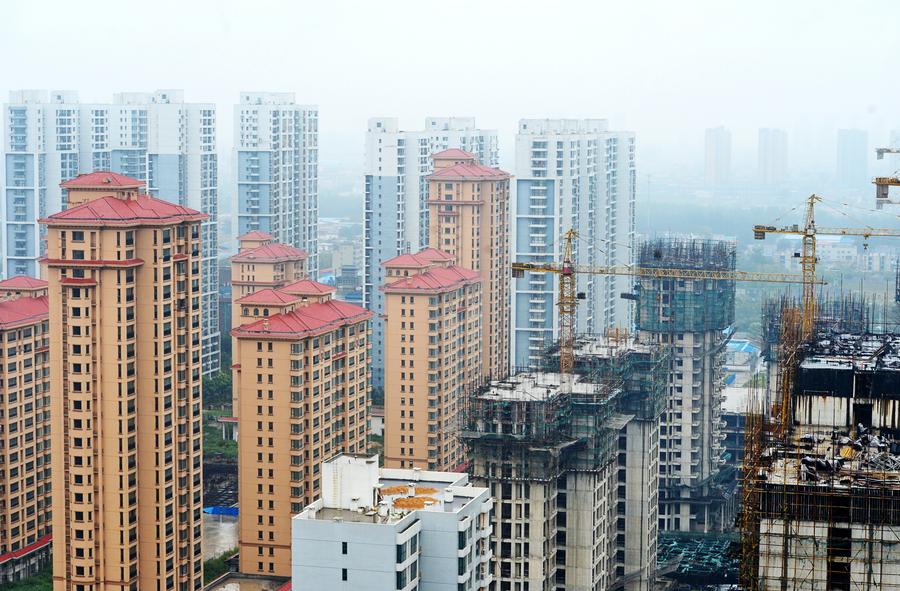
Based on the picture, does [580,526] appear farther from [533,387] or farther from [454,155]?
[454,155]

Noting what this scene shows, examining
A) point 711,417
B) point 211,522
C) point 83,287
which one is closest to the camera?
point 83,287

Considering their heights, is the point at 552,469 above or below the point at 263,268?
below

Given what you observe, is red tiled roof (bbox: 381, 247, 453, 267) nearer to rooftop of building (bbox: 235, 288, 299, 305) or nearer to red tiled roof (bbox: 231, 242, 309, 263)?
rooftop of building (bbox: 235, 288, 299, 305)

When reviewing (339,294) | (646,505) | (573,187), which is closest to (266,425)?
(646,505)

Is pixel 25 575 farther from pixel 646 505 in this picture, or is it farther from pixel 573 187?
pixel 573 187

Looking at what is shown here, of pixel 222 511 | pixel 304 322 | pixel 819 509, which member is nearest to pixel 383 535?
pixel 819 509
